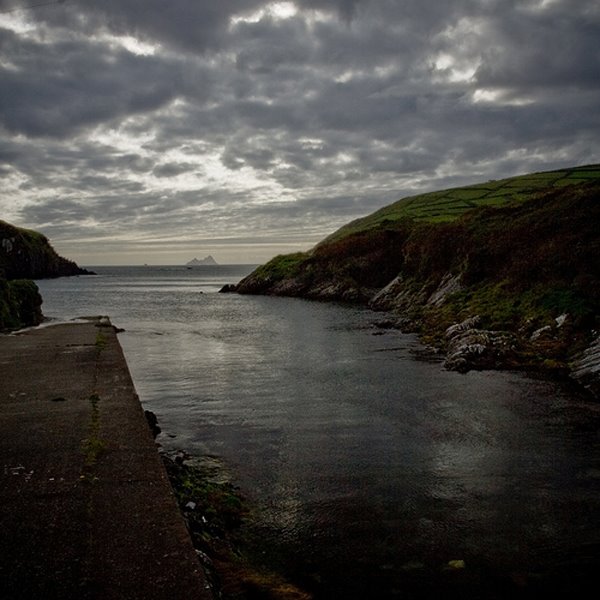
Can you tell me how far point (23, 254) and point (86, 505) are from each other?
17045 cm

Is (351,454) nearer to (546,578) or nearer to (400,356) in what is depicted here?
(546,578)

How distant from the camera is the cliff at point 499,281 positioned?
2280 cm

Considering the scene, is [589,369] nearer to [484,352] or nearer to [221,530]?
[484,352]

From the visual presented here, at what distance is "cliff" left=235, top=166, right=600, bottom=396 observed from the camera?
898 inches

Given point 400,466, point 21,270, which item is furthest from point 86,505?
point 21,270

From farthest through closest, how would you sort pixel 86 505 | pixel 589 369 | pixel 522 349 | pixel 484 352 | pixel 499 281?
pixel 499 281 < pixel 484 352 < pixel 522 349 < pixel 589 369 < pixel 86 505

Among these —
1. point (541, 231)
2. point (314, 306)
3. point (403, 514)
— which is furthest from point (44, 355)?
point (314, 306)

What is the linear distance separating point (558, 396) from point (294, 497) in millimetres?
10997

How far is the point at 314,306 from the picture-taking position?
60188 mm

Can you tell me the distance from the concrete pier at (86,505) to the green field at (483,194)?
7486 cm

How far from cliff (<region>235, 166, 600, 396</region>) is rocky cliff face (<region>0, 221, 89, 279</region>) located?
106915mm

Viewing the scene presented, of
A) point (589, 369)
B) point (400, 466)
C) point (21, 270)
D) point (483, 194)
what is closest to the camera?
point (400, 466)

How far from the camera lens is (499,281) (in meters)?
33.7

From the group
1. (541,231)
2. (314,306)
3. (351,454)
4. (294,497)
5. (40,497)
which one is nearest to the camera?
(40,497)
